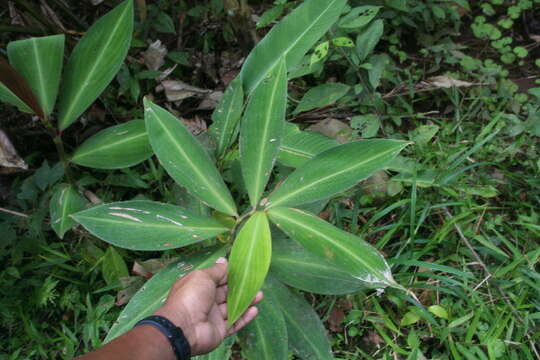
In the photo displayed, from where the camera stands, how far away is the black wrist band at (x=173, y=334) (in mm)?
960

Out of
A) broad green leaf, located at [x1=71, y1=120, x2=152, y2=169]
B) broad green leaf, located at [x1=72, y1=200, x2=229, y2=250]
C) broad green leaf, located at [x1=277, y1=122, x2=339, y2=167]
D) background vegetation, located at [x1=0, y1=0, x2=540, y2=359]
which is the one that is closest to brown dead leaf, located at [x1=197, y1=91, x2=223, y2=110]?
background vegetation, located at [x1=0, y1=0, x2=540, y2=359]

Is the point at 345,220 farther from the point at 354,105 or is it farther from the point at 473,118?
the point at 473,118

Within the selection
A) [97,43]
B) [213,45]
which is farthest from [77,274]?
[213,45]

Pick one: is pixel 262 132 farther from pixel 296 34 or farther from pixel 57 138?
pixel 57 138

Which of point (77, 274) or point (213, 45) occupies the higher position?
point (213, 45)

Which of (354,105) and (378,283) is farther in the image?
(354,105)

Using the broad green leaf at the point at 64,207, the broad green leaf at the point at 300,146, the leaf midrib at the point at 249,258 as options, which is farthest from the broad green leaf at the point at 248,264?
the broad green leaf at the point at 64,207

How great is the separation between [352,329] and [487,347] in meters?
0.44

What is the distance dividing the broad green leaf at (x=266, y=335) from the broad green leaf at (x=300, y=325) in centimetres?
5

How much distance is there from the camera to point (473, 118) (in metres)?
1.90

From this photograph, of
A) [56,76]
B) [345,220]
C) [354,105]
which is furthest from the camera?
[354,105]

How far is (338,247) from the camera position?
3.17 ft

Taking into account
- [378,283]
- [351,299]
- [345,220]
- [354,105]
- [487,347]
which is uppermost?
[378,283]

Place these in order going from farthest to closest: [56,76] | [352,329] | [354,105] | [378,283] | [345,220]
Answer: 1. [354,105]
2. [345,220]
3. [352,329]
4. [56,76]
5. [378,283]
